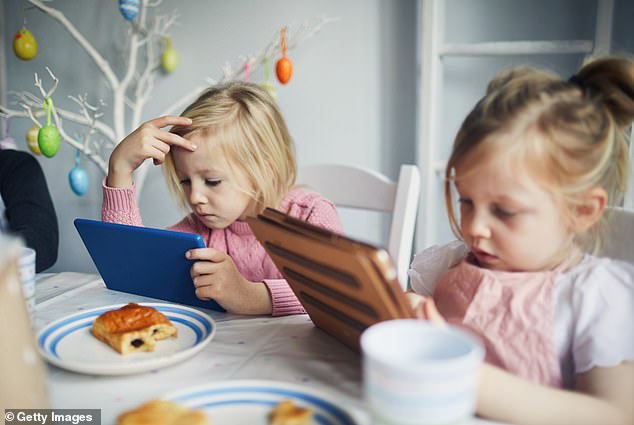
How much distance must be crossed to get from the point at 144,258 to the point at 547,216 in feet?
1.95

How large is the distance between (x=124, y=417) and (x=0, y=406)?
106 mm

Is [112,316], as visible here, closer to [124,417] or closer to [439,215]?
[124,417]

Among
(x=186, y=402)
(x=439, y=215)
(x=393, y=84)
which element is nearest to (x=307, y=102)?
(x=393, y=84)

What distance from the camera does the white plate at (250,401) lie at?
542 millimetres

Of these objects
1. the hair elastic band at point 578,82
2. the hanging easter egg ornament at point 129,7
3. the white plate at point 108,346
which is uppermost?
the hanging easter egg ornament at point 129,7

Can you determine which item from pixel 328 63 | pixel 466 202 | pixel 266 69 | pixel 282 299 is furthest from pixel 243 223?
pixel 328 63

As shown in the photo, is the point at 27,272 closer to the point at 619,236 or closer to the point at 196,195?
the point at 196,195

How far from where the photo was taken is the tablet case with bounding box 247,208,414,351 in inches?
20.3

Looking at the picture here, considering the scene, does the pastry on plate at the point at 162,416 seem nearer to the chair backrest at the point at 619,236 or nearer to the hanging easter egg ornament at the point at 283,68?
the chair backrest at the point at 619,236

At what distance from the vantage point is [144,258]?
90 cm

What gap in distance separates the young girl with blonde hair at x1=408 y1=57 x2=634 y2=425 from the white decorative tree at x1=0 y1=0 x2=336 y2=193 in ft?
4.04

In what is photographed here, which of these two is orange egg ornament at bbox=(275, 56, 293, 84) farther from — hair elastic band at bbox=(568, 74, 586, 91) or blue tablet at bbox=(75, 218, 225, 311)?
hair elastic band at bbox=(568, 74, 586, 91)

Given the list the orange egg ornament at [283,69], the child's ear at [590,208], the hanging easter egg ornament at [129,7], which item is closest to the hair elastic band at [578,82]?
the child's ear at [590,208]

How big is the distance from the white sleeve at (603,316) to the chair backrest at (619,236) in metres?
0.14
